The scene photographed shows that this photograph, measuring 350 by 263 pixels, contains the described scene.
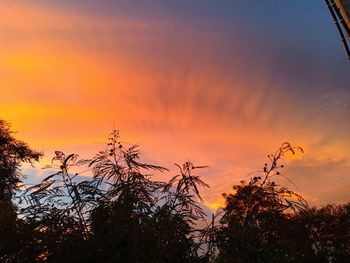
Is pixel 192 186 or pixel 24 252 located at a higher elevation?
pixel 192 186

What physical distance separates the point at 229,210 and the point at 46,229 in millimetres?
2681

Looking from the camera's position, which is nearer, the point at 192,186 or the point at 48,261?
the point at 48,261

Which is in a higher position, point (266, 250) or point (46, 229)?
point (46, 229)

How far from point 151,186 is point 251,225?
1587 mm

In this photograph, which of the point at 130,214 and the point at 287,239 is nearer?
the point at 130,214

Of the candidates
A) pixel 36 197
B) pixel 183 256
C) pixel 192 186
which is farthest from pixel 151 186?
pixel 36 197

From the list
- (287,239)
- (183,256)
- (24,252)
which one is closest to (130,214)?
(183,256)

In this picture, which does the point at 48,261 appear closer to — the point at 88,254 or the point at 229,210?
the point at 88,254

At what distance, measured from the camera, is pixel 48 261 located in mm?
6480

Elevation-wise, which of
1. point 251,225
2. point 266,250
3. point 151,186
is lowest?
point 266,250

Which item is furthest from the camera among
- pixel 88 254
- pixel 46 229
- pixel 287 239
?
pixel 287 239

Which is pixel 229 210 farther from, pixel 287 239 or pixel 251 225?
pixel 287 239

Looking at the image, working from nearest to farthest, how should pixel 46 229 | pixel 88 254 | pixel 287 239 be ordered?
pixel 88 254 → pixel 46 229 → pixel 287 239

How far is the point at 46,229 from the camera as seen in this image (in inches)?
273
